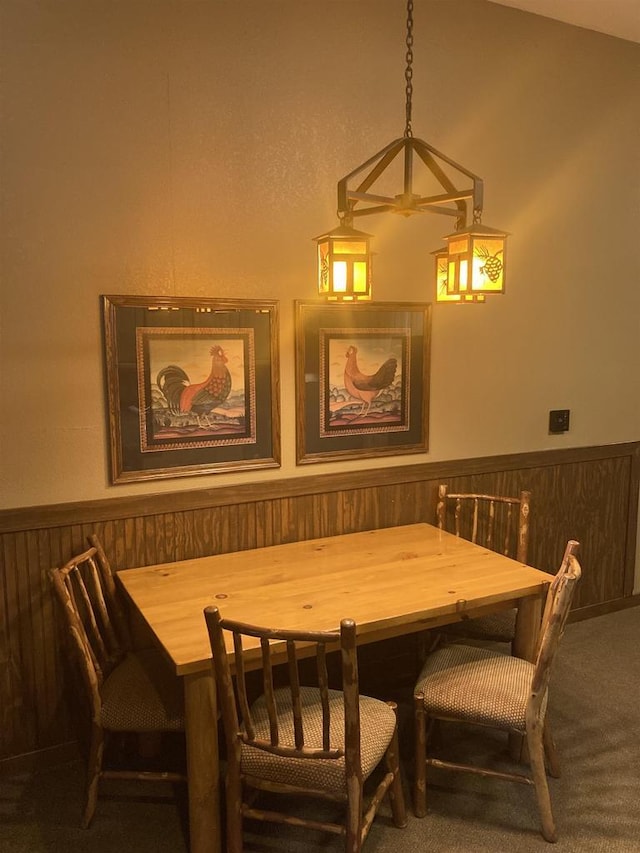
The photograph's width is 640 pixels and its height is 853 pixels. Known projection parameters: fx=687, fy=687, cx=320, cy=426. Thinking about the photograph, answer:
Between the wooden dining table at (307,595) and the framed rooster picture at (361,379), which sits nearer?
the wooden dining table at (307,595)

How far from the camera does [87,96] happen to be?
2.21 meters

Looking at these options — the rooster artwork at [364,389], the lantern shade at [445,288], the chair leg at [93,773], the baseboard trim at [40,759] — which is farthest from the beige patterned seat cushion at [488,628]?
the baseboard trim at [40,759]

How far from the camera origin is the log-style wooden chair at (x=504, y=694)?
76.3 inches

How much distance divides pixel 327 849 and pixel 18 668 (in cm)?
116

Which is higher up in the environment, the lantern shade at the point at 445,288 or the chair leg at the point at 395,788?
the lantern shade at the point at 445,288

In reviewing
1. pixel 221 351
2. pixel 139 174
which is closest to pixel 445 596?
pixel 221 351

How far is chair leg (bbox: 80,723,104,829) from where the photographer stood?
2049 millimetres

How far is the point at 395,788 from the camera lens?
6.70 ft

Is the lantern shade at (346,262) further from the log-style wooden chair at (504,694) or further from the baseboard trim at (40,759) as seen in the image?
the baseboard trim at (40,759)

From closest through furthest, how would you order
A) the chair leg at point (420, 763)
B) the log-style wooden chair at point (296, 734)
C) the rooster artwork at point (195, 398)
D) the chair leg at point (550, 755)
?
the log-style wooden chair at point (296, 734) → the chair leg at point (420, 763) → the chair leg at point (550, 755) → the rooster artwork at point (195, 398)

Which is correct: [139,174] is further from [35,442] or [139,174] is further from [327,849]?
[327,849]

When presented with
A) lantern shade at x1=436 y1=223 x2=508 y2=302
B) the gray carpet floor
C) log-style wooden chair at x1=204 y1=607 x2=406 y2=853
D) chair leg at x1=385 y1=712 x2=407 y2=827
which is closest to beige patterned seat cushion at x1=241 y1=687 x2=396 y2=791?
log-style wooden chair at x1=204 y1=607 x2=406 y2=853

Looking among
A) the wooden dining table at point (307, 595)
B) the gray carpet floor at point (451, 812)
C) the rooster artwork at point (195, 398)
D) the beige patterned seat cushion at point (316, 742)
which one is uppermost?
the rooster artwork at point (195, 398)

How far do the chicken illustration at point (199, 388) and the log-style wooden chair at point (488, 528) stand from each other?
1.07 meters
